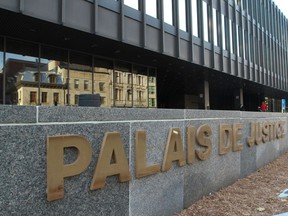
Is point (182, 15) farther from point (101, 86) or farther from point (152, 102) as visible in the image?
point (101, 86)

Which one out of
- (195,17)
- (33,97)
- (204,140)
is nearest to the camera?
(204,140)

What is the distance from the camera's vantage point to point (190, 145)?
6363 mm

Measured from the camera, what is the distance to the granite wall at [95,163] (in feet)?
11.0

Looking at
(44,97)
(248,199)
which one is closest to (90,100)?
(248,199)

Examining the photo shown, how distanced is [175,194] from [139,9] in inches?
548

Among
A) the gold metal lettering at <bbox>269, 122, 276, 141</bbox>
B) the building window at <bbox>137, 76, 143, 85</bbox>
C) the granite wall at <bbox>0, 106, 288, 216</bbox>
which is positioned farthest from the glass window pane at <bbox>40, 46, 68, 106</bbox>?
the granite wall at <bbox>0, 106, 288, 216</bbox>

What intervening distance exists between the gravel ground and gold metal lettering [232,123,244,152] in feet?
2.53

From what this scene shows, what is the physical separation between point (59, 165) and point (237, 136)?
582 centimetres

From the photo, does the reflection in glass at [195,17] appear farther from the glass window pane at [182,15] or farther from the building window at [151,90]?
the building window at [151,90]

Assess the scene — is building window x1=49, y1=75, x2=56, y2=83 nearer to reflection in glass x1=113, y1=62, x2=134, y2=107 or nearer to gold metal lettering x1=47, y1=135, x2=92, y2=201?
reflection in glass x1=113, y1=62, x2=134, y2=107

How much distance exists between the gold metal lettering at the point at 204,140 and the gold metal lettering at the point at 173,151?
0.72 meters

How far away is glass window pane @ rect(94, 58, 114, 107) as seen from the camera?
19.5 m

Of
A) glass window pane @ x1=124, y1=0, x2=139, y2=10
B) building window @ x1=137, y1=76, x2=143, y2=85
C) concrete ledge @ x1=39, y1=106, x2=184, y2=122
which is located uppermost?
glass window pane @ x1=124, y1=0, x2=139, y2=10

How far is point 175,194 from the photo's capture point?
19.3ft
